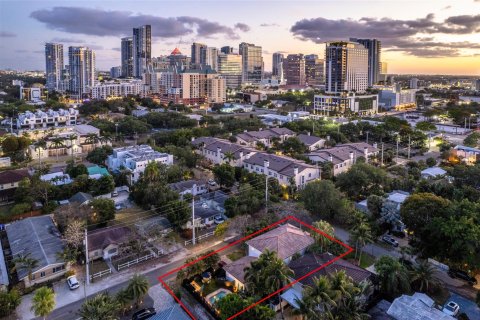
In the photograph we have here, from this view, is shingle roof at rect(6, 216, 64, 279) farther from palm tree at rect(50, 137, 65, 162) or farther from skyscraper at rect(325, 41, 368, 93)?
skyscraper at rect(325, 41, 368, 93)

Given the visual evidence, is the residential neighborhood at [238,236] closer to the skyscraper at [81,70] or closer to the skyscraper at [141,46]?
the skyscraper at [81,70]

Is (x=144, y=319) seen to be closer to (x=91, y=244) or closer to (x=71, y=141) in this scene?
(x=91, y=244)

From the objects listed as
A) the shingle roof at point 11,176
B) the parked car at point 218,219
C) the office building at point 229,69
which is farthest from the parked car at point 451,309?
the office building at point 229,69

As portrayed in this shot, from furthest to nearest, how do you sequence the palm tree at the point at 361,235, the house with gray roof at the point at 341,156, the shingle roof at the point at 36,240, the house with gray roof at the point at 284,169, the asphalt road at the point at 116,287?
the house with gray roof at the point at 341,156, the house with gray roof at the point at 284,169, the palm tree at the point at 361,235, the shingle roof at the point at 36,240, the asphalt road at the point at 116,287

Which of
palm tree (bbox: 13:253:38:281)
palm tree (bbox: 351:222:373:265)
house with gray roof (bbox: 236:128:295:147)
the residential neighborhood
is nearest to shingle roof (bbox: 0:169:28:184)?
the residential neighborhood

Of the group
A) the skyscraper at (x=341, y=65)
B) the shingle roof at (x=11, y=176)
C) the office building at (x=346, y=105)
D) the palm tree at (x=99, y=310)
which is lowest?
the palm tree at (x=99, y=310)

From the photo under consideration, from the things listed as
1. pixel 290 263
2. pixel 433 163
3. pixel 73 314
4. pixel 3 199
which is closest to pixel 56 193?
pixel 3 199

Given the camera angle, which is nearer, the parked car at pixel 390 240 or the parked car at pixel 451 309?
the parked car at pixel 451 309
